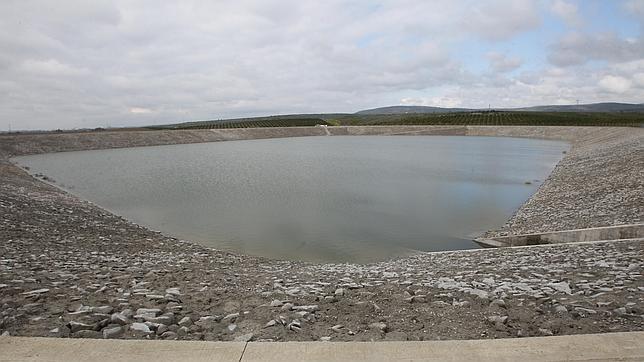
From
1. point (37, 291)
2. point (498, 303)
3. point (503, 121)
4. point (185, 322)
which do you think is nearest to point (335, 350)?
point (185, 322)

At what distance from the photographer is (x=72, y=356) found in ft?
10.2

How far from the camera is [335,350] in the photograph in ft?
10.8

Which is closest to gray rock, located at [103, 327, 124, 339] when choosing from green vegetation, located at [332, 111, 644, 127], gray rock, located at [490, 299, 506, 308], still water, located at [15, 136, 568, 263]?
gray rock, located at [490, 299, 506, 308]

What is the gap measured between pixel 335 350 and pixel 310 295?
2252mm

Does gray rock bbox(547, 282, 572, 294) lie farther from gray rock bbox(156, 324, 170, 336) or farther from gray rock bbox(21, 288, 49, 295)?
gray rock bbox(21, 288, 49, 295)

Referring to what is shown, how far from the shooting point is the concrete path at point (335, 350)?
3.10 meters

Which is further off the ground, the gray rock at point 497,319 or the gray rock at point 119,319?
the gray rock at point 119,319

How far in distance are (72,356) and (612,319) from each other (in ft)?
16.8

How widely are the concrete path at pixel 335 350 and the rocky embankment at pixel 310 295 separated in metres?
0.62

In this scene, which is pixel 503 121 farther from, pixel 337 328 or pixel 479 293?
pixel 337 328

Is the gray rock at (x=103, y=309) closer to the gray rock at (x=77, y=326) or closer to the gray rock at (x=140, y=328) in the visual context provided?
the gray rock at (x=77, y=326)

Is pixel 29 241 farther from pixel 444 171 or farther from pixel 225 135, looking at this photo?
pixel 225 135

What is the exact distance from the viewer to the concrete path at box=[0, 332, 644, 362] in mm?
3098

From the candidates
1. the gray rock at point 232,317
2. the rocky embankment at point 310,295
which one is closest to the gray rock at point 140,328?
the rocky embankment at point 310,295
